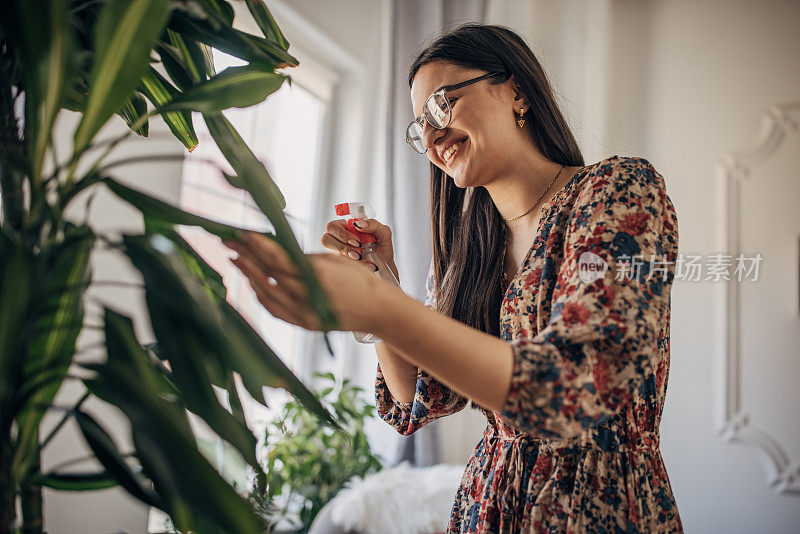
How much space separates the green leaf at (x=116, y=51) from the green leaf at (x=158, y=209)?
2.6 inches

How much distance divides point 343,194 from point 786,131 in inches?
68.8

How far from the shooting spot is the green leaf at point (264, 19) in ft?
2.22

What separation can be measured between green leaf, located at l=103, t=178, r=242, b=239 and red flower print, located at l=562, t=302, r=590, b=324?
1.10 feet

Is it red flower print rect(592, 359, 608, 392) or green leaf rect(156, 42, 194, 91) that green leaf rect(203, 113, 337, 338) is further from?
red flower print rect(592, 359, 608, 392)

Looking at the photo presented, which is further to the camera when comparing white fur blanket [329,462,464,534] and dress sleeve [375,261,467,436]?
white fur blanket [329,462,464,534]

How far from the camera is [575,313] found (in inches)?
25.7

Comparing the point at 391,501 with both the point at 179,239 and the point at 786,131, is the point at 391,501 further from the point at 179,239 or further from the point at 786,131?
the point at 786,131

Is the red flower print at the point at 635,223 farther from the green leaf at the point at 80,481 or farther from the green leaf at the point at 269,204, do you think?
the green leaf at the point at 80,481

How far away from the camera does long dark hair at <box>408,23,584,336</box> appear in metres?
1.04

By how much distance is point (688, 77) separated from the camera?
2658 mm

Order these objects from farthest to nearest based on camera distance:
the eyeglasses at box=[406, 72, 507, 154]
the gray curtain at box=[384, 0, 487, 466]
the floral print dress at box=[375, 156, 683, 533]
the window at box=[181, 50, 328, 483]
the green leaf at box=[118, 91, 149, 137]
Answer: the gray curtain at box=[384, 0, 487, 466]
the window at box=[181, 50, 328, 483]
the eyeglasses at box=[406, 72, 507, 154]
the green leaf at box=[118, 91, 149, 137]
the floral print dress at box=[375, 156, 683, 533]

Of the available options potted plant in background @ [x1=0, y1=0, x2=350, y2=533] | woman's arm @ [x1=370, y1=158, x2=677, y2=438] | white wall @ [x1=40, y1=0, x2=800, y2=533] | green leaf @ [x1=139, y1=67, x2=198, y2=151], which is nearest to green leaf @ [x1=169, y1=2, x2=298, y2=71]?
potted plant in background @ [x1=0, y1=0, x2=350, y2=533]

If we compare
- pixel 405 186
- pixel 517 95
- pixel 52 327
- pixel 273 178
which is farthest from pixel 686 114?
pixel 52 327

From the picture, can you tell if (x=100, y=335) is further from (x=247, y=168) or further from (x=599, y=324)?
(x=599, y=324)
